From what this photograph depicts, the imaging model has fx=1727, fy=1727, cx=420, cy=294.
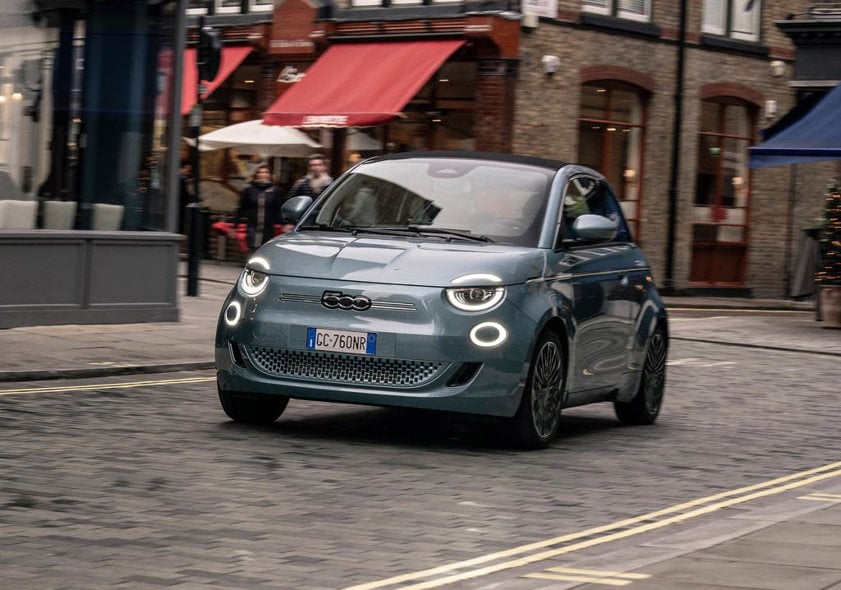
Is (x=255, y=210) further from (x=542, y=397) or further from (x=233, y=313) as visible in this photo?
(x=542, y=397)

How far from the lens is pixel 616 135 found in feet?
98.5

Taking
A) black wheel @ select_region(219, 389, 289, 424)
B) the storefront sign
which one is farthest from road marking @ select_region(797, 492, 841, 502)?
the storefront sign

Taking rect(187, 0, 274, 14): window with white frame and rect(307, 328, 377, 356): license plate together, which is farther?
rect(187, 0, 274, 14): window with white frame

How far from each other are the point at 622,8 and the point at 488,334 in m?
21.3

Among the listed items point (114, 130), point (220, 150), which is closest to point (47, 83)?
point (114, 130)

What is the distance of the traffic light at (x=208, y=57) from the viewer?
816 inches

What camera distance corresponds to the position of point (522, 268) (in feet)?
30.8

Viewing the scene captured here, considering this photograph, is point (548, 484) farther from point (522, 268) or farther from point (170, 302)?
point (170, 302)

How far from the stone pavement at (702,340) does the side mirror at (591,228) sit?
72.8 inches

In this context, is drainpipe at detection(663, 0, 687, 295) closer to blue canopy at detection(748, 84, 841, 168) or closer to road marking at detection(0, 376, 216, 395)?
blue canopy at detection(748, 84, 841, 168)

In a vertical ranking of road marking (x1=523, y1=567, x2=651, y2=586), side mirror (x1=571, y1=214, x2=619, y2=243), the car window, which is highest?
the car window

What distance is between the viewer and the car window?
1024cm

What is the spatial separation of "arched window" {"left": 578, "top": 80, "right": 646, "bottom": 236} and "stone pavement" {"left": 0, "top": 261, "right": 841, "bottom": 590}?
2.18 m

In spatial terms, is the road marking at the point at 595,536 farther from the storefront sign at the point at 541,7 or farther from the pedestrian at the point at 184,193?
the pedestrian at the point at 184,193
